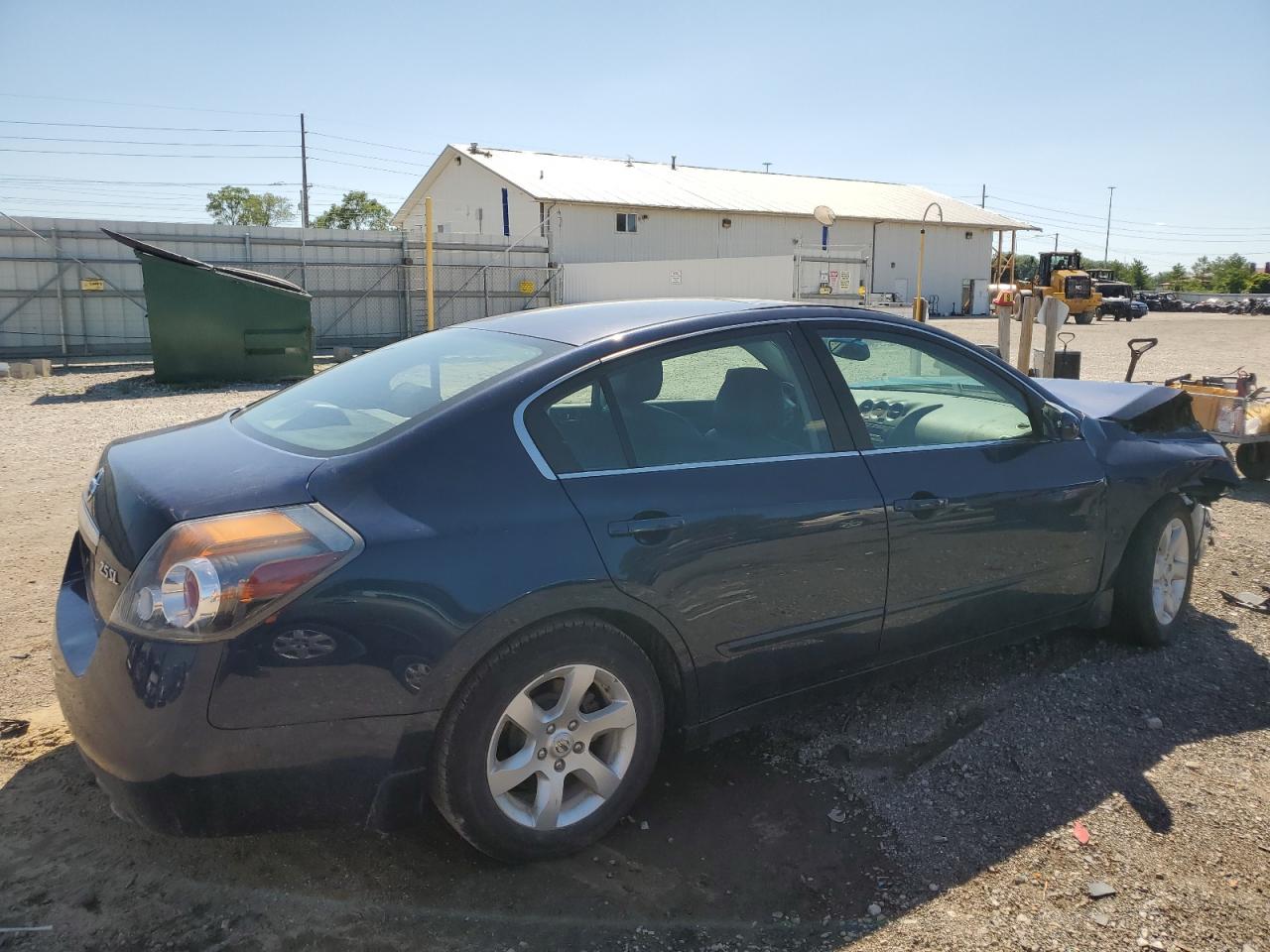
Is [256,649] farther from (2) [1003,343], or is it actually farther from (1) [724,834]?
(2) [1003,343]

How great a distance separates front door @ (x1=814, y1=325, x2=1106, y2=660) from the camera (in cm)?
333

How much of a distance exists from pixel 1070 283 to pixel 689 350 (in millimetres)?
42137

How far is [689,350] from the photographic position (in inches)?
124

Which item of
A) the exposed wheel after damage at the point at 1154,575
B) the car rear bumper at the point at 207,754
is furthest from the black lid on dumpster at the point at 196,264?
the exposed wheel after damage at the point at 1154,575

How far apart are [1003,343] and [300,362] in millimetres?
10834

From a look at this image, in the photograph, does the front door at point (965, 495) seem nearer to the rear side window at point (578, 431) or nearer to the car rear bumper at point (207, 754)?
the rear side window at point (578, 431)

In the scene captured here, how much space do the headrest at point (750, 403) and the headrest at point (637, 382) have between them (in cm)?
29

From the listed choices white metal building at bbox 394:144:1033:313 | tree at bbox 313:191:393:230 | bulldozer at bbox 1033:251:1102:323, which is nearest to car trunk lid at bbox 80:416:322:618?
white metal building at bbox 394:144:1033:313

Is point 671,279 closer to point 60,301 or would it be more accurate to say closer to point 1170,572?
point 60,301

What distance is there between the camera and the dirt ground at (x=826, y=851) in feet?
8.18

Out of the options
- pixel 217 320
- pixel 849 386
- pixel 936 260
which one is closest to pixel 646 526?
pixel 849 386

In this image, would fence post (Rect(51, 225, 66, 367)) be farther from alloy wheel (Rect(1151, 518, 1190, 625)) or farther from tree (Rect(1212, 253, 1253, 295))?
tree (Rect(1212, 253, 1253, 295))

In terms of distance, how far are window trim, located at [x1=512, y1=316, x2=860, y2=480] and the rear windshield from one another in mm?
147

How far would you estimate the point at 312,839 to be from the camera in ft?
9.45
